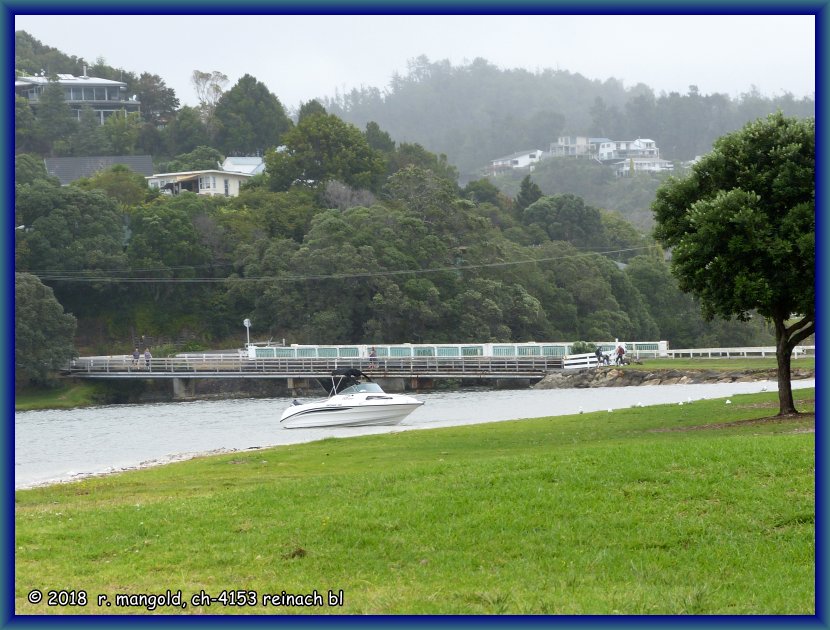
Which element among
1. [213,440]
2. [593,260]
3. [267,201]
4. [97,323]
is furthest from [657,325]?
[213,440]

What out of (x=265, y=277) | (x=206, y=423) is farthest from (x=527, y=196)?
(x=206, y=423)

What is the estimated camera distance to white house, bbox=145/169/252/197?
113 meters

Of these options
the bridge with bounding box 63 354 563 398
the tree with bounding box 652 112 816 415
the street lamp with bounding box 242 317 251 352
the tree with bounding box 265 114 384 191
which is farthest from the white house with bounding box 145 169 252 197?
the tree with bounding box 652 112 816 415

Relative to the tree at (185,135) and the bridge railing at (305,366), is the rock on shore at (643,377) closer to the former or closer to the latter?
the bridge railing at (305,366)

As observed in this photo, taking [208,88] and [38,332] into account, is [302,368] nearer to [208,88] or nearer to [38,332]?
[38,332]

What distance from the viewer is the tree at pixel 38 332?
229 ft

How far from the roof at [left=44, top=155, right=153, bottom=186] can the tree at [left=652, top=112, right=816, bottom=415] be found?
98998 millimetres

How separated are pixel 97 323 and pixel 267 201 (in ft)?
55.6

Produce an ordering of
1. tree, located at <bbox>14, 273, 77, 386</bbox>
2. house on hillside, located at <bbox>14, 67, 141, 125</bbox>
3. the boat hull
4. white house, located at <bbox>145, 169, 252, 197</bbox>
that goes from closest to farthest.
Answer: the boat hull
tree, located at <bbox>14, 273, 77, 386</bbox>
white house, located at <bbox>145, 169, 252, 197</bbox>
house on hillside, located at <bbox>14, 67, 141, 125</bbox>

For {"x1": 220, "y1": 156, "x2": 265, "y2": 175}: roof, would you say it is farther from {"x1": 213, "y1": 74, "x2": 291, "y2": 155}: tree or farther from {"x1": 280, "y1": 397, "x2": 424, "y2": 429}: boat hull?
{"x1": 280, "y1": 397, "x2": 424, "y2": 429}: boat hull

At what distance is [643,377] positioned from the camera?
204ft

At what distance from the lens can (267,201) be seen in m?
93.0

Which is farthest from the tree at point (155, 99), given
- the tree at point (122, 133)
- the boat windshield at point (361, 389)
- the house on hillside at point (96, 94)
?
the boat windshield at point (361, 389)

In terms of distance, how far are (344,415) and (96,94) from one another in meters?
113
